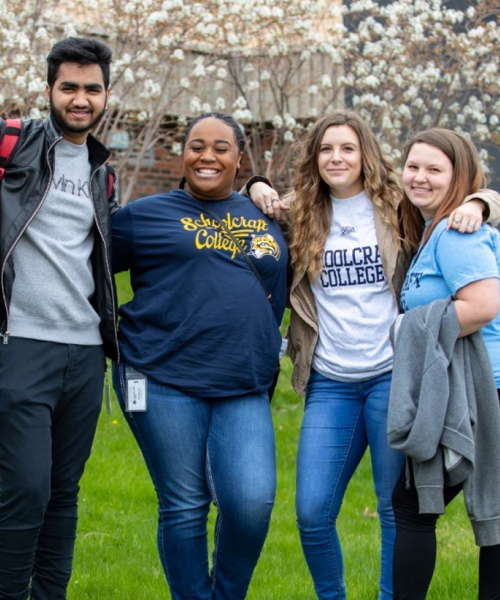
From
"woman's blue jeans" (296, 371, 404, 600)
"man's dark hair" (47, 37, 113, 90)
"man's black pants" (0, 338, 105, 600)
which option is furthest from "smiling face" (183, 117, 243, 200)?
"woman's blue jeans" (296, 371, 404, 600)

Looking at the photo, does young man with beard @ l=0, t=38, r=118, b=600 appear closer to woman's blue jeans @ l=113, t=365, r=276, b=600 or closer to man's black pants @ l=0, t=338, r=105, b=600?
man's black pants @ l=0, t=338, r=105, b=600

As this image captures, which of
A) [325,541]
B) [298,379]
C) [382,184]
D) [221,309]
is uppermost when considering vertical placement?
[382,184]

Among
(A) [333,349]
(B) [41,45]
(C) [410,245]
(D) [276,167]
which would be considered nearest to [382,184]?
(C) [410,245]

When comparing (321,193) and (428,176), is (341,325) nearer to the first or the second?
(321,193)

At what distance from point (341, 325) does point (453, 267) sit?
2.38 ft

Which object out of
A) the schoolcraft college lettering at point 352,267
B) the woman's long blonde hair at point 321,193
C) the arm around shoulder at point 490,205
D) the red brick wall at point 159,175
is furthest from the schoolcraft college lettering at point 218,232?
the red brick wall at point 159,175

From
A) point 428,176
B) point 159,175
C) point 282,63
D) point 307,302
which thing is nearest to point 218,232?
point 307,302

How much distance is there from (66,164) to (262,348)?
3.69 feet

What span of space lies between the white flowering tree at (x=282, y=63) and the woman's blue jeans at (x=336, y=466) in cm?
558

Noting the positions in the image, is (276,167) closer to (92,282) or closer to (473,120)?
(473,120)

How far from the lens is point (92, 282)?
414cm

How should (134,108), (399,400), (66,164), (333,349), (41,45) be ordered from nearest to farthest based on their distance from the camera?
1. (399,400)
2. (66,164)
3. (333,349)
4. (41,45)
5. (134,108)

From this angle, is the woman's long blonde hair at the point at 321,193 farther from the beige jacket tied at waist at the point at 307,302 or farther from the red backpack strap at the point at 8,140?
the red backpack strap at the point at 8,140

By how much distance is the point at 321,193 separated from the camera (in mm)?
4566
